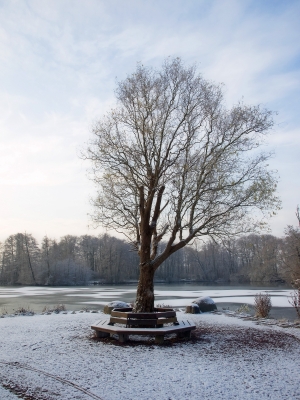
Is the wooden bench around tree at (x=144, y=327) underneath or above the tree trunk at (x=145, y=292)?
underneath

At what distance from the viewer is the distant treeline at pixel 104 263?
58819mm

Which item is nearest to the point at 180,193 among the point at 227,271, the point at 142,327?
the point at 142,327

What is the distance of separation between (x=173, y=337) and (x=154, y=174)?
14.6ft

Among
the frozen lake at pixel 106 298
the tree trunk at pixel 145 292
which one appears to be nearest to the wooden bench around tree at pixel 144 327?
the tree trunk at pixel 145 292

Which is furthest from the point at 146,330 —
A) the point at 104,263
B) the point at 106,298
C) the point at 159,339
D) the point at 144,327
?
the point at 104,263

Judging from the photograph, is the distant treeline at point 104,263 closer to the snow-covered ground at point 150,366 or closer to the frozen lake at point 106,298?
the frozen lake at point 106,298

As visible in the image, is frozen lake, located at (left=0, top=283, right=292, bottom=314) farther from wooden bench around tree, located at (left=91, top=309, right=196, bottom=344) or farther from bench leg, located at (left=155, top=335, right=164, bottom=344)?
bench leg, located at (left=155, top=335, right=164, bottom=344)

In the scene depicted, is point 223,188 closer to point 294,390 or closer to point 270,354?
point 270,354

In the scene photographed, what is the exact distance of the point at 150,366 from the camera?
6.28 metres

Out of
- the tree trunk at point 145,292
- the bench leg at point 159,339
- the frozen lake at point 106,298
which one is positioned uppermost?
the tree trunk at point 145,292

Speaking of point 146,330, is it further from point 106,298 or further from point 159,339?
point 106,298

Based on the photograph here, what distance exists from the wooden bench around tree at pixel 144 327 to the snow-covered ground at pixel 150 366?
253 millimetres

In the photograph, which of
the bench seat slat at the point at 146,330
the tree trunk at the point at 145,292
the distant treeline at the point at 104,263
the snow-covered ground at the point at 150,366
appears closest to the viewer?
the snow-covered ground at the point at 150,366

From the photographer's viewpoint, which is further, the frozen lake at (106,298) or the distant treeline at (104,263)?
the distant treeline at (104,263)
